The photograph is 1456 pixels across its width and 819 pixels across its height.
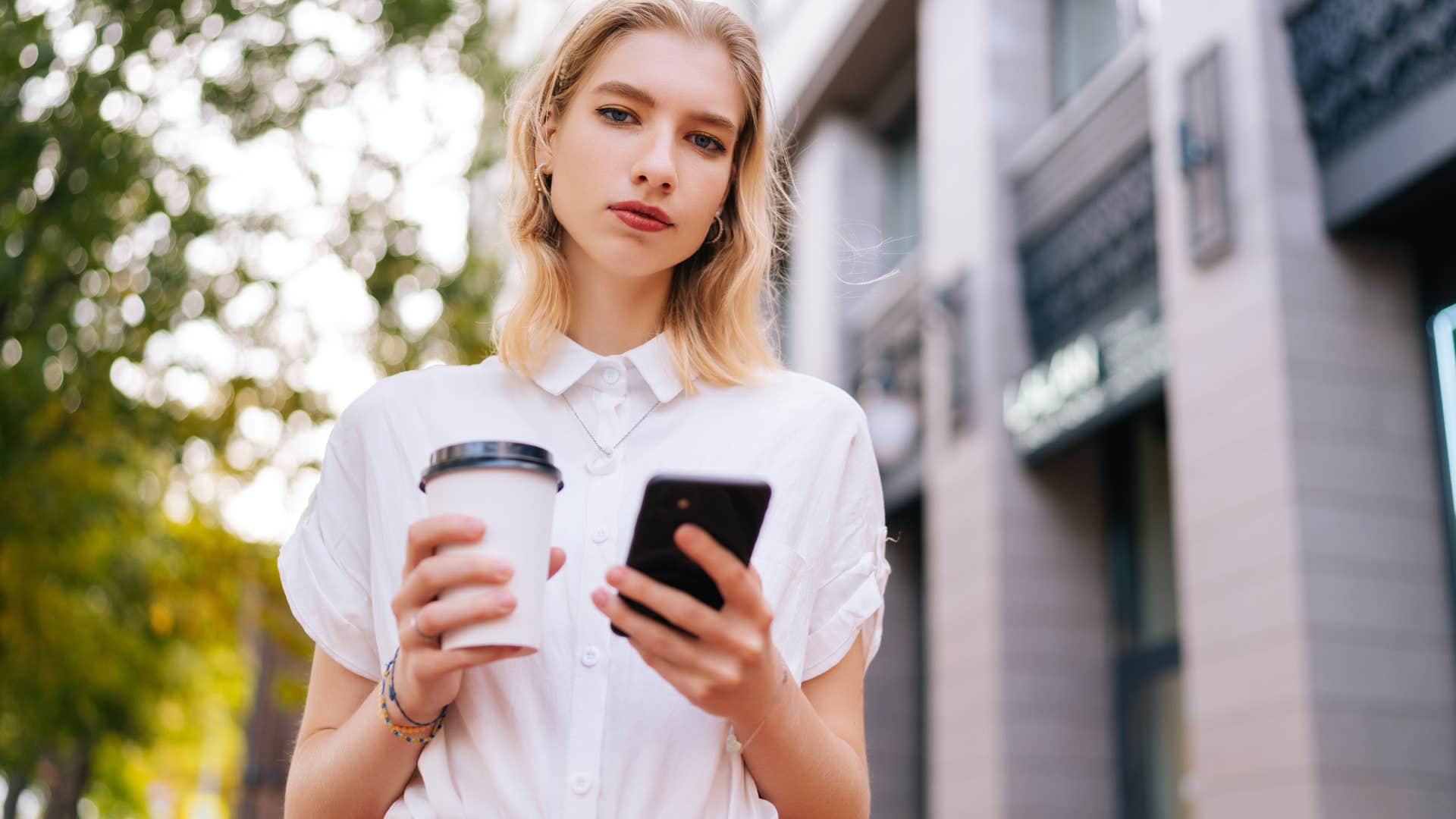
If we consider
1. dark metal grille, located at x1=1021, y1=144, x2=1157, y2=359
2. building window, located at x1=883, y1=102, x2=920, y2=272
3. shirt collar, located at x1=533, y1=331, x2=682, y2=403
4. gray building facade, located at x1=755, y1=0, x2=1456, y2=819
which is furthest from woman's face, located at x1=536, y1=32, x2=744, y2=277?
building window, located at x1=883, y1=102, x2=920, y2=272

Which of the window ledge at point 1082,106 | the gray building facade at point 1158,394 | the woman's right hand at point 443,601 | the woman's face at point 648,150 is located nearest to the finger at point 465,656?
the woman's right hand at point 443,601

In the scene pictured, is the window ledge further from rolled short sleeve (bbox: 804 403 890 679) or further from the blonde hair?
rolled short sleeve (bbox: 804 403 890 679)

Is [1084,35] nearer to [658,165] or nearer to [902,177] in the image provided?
[902,177]

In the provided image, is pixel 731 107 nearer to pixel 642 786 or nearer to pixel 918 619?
pixel 642 786

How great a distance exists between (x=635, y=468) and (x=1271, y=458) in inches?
202

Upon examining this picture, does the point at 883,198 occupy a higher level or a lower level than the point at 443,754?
higher

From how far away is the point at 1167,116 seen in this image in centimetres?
731

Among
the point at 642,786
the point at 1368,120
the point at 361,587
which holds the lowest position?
the point at 642,786

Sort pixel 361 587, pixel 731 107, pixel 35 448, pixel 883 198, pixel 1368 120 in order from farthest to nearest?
pixel 883 198
pixel 35 448
pixel 1368 120
pixel 731 107
pixel 361 587

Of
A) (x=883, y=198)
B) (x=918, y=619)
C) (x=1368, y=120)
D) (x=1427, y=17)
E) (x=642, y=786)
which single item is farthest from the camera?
(x=883, y=198)

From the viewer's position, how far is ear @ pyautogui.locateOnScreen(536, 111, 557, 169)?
1.91 metres

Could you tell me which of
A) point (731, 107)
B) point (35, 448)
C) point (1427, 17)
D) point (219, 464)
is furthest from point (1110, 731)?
point (731, 107)

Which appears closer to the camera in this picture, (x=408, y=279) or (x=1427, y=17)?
(x=1427, y=17)

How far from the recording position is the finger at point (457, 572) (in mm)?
1233
